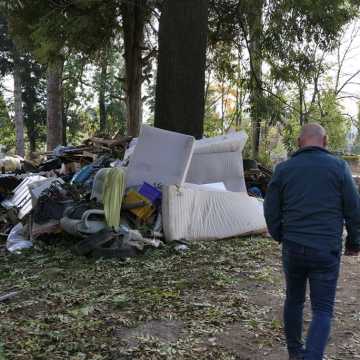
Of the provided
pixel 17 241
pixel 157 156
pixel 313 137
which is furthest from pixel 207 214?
pixel 313 137

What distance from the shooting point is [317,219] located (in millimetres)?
3115

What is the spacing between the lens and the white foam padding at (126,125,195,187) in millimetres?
7438

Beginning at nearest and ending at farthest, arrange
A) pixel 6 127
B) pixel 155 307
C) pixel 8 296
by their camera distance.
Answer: pixel 155 307 → pixel 8 296 → pixel 6 127

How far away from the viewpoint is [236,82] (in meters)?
14.5

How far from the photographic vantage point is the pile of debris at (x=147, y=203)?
6.63 m

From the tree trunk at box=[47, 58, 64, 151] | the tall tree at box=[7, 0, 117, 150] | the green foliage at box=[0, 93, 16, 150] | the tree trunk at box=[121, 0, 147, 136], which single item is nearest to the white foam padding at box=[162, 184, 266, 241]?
the tall tree at box=[7, 0, 117, 150]

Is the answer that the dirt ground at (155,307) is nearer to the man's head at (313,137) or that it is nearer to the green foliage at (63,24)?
the man's head at (313,137)

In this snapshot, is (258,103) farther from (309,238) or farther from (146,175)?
(309,238)

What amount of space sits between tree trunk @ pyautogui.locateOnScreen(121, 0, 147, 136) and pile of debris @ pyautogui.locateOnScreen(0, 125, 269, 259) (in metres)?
5.51

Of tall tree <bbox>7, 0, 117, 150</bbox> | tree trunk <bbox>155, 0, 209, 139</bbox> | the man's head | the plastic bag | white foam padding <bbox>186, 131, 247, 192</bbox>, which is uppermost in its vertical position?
tall tree <bbox>7, 0, 117, 150</bbox>

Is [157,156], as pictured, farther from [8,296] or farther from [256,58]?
[256,58]

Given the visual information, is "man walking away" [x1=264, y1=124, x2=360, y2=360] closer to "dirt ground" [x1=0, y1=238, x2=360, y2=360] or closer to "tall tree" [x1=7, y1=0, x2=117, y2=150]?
"dirt ground" [x1=0, y1=238, x2=360, y2=360]

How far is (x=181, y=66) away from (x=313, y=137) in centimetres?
648

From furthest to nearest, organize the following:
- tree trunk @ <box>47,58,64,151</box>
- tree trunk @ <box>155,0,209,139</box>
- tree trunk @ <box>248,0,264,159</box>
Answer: tree trunk @ <box>47,58,64,151</box> < tree trunk @ <box>248,0,264,159</box> < tree trunk @ <box>155,0,209,139</box>
